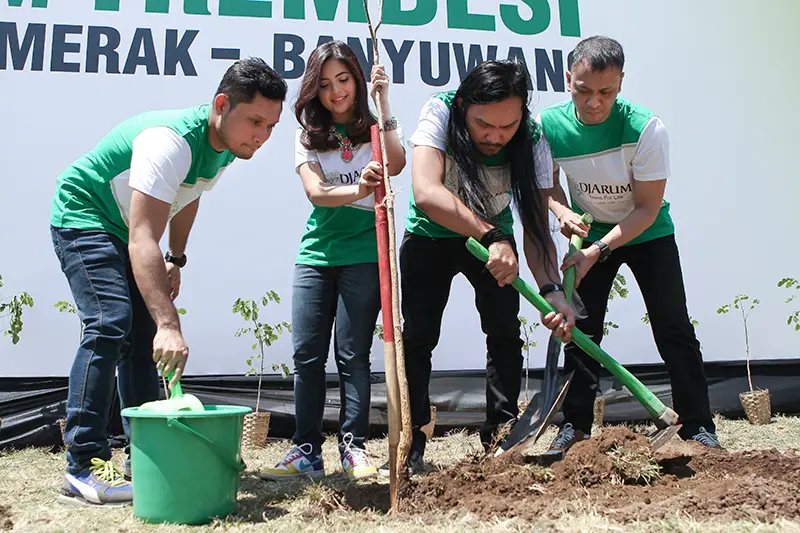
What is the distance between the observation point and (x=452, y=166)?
2359 mm

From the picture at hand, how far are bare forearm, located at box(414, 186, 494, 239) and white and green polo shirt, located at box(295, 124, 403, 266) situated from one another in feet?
1.21

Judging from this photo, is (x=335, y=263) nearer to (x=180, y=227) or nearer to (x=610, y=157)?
(x=180, y=227)

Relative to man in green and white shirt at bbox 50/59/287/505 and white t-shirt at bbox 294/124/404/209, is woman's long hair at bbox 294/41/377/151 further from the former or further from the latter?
man in green and white shirt at bbox 50/59/287/505

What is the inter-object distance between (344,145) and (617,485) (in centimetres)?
145

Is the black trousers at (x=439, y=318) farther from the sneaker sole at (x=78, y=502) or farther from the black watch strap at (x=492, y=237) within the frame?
the sneaker sole at (x=78, y=502)

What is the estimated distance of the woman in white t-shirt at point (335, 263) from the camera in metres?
2.39

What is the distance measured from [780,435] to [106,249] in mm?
3224

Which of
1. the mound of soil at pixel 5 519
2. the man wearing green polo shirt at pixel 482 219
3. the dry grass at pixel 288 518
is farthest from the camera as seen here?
the man wearing green polo shirt at pixel 482 219

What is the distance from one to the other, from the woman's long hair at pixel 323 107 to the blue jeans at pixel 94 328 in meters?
0.76

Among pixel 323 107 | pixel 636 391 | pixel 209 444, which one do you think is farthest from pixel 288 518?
pixel 323 107

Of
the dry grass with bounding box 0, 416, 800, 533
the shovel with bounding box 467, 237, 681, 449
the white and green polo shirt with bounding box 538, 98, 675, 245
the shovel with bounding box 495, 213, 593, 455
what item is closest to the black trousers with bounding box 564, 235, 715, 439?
the white and green polo shirt with bounding box 538, 98, 675, 245

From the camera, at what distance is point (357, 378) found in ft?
7.85

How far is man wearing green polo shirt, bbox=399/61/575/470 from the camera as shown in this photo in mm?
2154

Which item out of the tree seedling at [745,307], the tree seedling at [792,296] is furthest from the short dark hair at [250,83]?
the tree seedling at [792,296]
